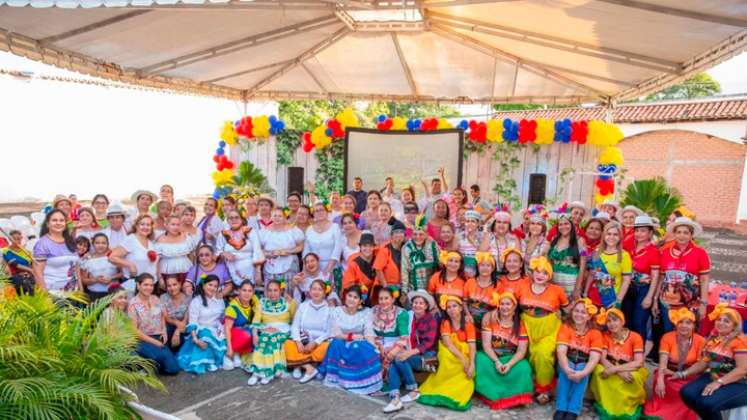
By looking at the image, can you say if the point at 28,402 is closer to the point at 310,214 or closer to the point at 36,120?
the point at 310,214

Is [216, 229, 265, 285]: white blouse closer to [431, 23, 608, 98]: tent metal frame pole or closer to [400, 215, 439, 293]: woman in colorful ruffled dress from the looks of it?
[400, 215, 439, 293]: woman in colorful ruffled dress

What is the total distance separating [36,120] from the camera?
1350 centimetres

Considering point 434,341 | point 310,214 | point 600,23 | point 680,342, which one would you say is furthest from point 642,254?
point 310,214

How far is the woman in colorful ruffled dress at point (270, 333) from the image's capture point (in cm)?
433

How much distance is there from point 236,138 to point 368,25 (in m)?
4.19

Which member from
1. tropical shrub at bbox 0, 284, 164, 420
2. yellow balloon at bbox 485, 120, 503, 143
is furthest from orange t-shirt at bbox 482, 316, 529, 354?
yellow balloon at bbox 485, 120, 503, 143

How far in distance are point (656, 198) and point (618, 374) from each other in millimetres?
3597

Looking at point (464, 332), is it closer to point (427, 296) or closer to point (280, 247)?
point (427, 296)

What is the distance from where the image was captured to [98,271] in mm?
4684

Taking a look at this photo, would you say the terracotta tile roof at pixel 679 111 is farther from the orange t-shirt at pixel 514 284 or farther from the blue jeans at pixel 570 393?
the blue jeans at pixel 570 393

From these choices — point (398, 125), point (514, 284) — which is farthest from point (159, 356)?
point (398, 125)

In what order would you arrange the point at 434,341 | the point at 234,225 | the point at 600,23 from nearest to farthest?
1. the point at 434,341
2. the point at 234,225
3. the point at 600,23

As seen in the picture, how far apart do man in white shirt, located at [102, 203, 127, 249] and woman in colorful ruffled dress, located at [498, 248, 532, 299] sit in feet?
12.7

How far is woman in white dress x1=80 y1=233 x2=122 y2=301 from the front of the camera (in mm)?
4672
